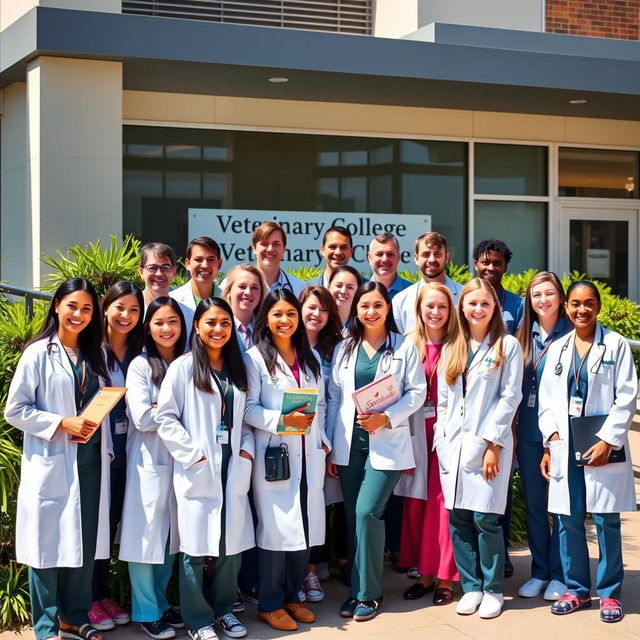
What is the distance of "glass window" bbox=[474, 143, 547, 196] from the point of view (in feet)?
43.8

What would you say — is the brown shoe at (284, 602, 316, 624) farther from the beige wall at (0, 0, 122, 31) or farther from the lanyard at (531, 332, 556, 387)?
the beige wall at (0, 0, 122, 31)

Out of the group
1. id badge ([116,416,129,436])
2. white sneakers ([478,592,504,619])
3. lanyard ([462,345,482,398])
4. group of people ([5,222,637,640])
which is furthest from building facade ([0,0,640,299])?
white sneakers ([478,592,504,619])

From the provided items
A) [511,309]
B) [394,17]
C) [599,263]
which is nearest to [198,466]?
[511,309]

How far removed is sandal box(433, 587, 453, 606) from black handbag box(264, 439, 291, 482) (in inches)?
47.1

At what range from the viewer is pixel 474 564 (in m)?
5.54

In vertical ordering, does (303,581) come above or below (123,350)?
below

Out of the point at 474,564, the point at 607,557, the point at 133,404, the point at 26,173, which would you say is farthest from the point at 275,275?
the point at 26,173

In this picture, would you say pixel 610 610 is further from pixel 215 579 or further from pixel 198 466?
pixel 198 466

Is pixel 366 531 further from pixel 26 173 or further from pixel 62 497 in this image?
pixel 26 173

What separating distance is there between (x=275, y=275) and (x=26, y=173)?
5546mm

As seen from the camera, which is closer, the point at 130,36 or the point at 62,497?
the point at 62,497

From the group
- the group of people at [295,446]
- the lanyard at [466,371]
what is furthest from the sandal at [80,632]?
the lanyard at [466,371]

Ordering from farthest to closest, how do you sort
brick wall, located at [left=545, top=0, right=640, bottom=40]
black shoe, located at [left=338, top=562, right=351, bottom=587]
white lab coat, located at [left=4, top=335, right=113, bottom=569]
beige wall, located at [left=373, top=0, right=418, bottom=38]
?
brick wall, located at [left=545, top=0, right=640, bottom=40]
beige wall, located at [left=373, top=0, right=418, bottom=38]
black shoe, located at [left=338, top=562, right=351, bottom=587]
white lab coat, located at [left=4, top=335, right=113, bottom=569]

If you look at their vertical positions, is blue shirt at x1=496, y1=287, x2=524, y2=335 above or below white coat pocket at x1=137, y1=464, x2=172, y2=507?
above
